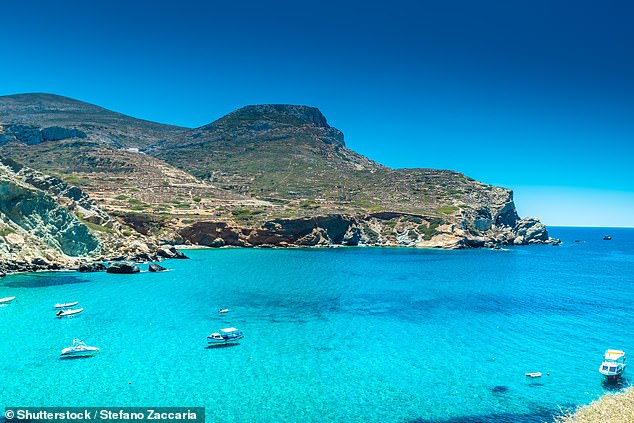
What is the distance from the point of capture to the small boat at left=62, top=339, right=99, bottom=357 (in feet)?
112

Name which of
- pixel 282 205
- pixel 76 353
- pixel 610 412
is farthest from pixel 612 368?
pixel 282 205

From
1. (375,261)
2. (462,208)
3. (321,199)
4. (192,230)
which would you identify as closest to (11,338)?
(375,261)

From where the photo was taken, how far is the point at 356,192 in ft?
590

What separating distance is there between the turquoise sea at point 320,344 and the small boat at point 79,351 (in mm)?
874

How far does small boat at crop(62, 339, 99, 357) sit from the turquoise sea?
87 centimetres

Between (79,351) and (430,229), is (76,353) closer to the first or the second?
(79,351)

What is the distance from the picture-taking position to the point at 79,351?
34.4 m

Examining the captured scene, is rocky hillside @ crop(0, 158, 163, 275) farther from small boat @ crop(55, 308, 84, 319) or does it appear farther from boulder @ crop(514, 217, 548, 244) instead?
boulder @ crop(514, 217, 548, 244)

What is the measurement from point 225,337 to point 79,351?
1109 cm

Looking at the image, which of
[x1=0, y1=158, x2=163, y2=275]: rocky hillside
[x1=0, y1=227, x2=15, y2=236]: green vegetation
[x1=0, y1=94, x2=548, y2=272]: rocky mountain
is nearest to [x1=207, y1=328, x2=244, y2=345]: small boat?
[x1=0, y1=158, x2=163, y2=275]: rocky hillside

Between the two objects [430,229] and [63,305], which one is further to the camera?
[430,229]

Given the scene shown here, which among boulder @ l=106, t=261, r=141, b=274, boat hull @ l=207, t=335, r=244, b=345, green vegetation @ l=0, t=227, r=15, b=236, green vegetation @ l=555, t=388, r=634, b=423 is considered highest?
green vegetation @ l=0, t=227, r=15, b=236

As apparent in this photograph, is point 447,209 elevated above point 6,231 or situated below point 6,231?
above

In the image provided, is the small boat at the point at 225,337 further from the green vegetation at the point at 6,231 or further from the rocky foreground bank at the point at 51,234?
the green vegetation at the point at 6,231
